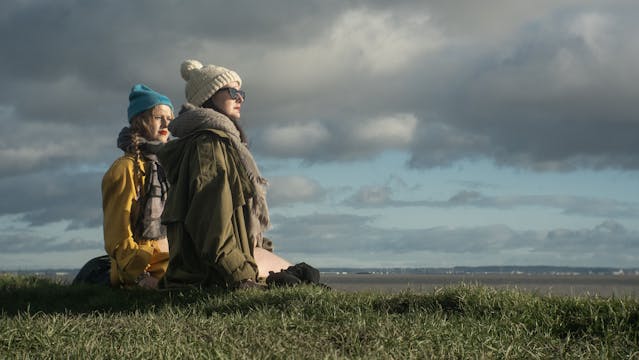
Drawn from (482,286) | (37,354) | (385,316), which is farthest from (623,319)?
(37,354)

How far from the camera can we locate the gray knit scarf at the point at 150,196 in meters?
10.1

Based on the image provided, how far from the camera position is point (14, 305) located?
10578 millimetres

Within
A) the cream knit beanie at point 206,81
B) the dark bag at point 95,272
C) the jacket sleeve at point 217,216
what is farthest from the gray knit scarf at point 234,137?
the dark bag at point 95,272

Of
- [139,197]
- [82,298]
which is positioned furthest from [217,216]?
[82,298]

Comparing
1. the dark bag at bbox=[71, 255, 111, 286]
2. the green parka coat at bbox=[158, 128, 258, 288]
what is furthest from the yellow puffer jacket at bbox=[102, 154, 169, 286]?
the dark bag at bbox=[71, 255, 111, 286]

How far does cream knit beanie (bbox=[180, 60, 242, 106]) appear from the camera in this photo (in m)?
9.64

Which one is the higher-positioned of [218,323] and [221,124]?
[221,124]

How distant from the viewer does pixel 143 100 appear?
10344 millimetres

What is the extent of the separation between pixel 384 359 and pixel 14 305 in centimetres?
673

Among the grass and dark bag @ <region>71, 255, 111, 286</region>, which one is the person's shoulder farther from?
the grass

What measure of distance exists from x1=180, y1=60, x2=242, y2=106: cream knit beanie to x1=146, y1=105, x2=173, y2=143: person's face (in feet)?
2.04

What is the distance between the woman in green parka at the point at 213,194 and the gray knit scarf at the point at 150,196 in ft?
1.86

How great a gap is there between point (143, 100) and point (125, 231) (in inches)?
65.5

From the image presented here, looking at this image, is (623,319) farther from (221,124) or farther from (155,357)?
(221,124)
